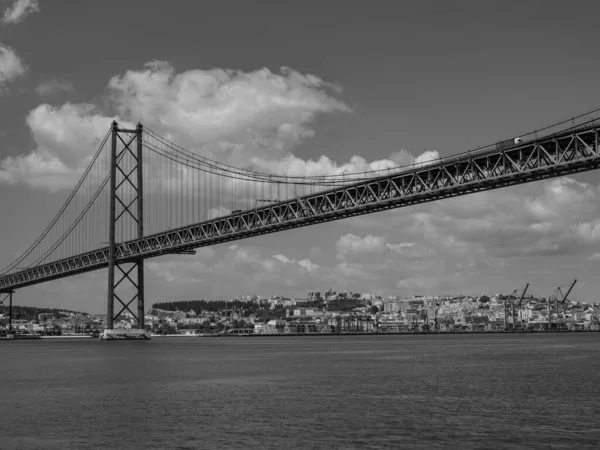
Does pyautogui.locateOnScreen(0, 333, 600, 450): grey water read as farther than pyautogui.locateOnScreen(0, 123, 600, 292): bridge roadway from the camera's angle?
No

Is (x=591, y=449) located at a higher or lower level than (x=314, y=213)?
lower

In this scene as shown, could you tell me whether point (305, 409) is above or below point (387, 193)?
below

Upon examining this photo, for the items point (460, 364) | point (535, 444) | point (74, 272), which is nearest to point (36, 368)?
point (460, 364)

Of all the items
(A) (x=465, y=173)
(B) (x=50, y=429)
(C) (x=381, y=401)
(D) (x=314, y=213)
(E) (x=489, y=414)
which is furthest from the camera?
(D) (x=314, y=213)

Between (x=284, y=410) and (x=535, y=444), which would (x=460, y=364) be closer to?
(x=284, y=410)

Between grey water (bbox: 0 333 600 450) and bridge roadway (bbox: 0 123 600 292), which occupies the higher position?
bridge roadway (bbox: 0 123 600 292)

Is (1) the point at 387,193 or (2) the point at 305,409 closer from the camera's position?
(2) the point at 305,409

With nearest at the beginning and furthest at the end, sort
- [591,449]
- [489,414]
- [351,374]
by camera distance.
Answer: [591,449] → [489,414] → [351,374]

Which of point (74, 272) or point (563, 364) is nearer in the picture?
point (563, 364)
